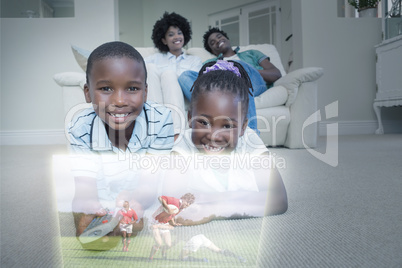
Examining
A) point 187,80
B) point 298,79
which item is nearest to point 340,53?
point 298,79

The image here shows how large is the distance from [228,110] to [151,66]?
1.18 m

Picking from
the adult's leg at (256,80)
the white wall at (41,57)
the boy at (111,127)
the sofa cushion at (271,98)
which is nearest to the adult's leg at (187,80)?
the adult's leg at (256,80)

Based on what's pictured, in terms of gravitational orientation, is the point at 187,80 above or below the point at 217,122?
above

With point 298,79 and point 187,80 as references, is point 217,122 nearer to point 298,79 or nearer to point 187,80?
point 187,80

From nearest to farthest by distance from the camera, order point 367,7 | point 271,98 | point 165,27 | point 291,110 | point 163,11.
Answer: point 271,98, point 291,110, point 165,27, point 367,7, point 163,11

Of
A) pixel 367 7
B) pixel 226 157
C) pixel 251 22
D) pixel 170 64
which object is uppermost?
pixel 251 22

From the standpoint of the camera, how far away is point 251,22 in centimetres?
515

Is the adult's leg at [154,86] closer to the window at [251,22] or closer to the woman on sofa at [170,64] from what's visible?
the woman on sofa at [170,64]

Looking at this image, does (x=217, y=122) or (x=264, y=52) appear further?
(x=264, y=52)

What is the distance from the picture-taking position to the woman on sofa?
1.77 metres

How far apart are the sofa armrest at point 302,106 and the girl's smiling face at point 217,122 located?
4.46 ft

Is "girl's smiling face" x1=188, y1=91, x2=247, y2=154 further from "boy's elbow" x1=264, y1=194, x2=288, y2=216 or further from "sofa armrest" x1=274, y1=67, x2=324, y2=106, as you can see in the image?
"sofa armrest" x1=274, y1=67, x2=324, y2=106

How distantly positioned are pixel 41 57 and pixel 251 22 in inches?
131

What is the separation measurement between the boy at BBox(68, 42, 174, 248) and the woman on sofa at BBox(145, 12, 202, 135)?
0.65 meters
